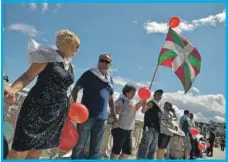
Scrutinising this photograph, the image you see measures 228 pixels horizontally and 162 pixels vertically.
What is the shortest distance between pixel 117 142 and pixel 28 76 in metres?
2.13

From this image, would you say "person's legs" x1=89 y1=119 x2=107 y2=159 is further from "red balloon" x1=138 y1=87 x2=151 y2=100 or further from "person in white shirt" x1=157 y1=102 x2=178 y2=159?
"person in white shirt" x1=157 y1=102 x2=178 y2=159

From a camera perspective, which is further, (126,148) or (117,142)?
(126,148)

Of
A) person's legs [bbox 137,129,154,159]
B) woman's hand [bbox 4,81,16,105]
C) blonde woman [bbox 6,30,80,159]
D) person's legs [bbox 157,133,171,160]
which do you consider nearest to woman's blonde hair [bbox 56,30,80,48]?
blonde woman [bbox 6,30,80,159]

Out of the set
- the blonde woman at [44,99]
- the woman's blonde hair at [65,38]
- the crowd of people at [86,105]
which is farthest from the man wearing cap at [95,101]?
the woman's blonde hair at [65,38]

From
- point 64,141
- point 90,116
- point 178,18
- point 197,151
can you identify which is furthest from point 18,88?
point 197,151

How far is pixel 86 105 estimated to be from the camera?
4648mm

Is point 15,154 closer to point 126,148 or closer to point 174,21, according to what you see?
point 126,148

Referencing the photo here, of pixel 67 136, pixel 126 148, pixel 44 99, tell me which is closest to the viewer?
pixel 44 99

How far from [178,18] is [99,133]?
7.80 feet

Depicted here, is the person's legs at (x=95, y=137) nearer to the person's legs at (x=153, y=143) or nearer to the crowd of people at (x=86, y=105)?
the crowd of people at (x=86, y=105)

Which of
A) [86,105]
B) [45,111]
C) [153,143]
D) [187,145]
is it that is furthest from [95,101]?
[187,145]

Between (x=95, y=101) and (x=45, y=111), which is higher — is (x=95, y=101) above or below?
above

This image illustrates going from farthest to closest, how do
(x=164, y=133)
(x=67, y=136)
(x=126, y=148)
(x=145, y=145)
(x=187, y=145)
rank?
1. (x=187, y=145)
2. (x=164, y=133)
3. (x=145, y=145)
4. (x=126, y=148)
5. (x=67, y=136)

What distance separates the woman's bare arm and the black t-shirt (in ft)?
9.09
